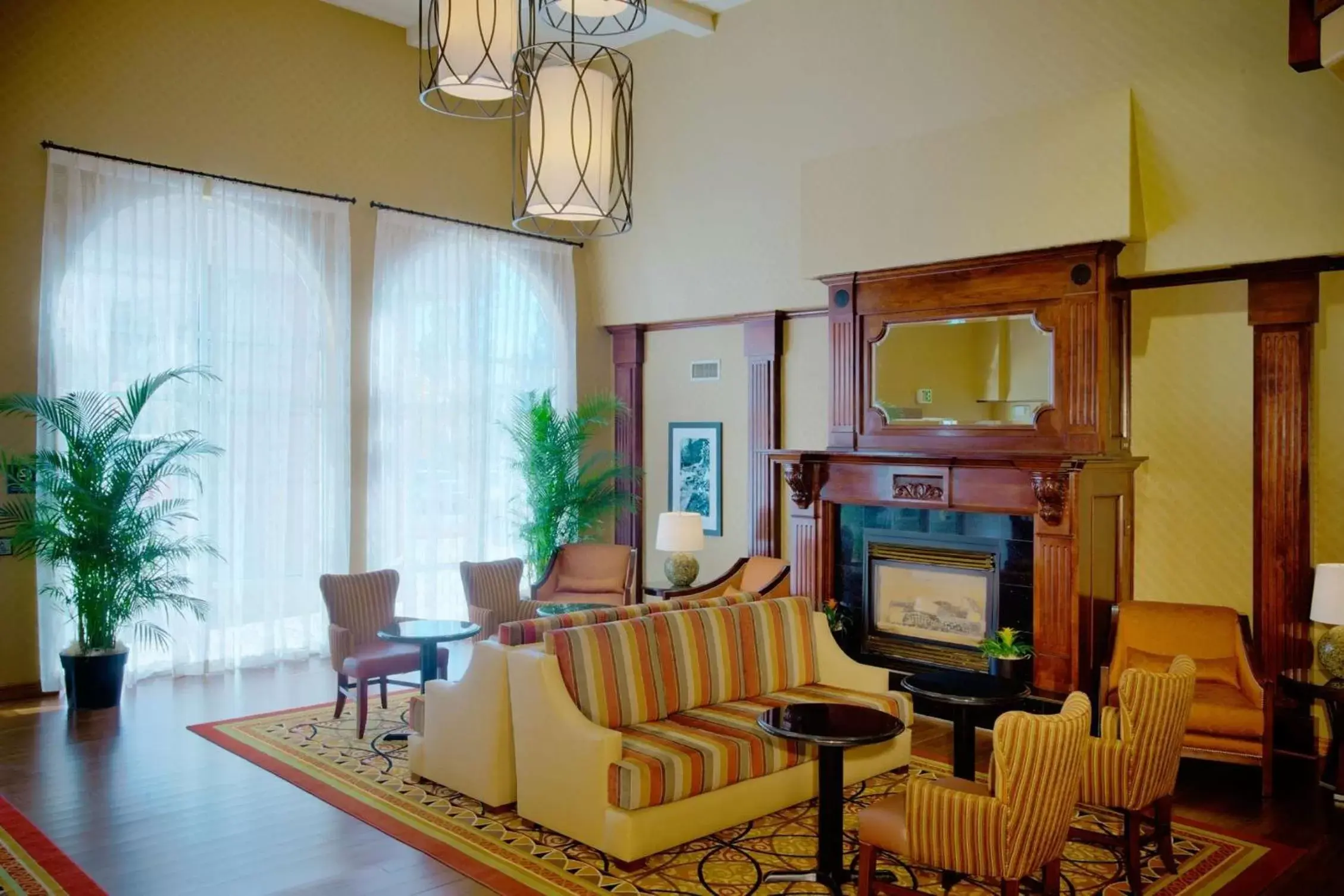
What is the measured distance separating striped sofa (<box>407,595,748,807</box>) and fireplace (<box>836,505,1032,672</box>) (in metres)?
2.71

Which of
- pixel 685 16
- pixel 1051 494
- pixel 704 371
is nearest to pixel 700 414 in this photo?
pixel 704 371

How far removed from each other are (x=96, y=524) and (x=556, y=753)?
12.5ft

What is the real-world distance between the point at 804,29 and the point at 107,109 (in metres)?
5.13

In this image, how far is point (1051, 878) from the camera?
12.4 feet

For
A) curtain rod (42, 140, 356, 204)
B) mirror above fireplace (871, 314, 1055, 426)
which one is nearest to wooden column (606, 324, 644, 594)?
curtain rod (42, 140, 356, 204)

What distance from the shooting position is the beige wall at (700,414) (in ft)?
31.5

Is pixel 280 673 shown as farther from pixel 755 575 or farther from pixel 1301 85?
pixel 1301 85

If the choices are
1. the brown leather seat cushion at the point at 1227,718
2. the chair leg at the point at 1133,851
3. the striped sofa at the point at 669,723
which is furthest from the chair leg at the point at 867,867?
the brown leather seat cushion at the point at 1227,718

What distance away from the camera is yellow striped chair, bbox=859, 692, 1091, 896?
3.56 m

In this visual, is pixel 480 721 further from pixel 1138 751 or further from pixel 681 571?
pixel 681 571

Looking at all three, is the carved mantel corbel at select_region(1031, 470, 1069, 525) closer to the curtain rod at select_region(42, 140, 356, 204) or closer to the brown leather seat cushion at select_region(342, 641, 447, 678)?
the brown leather seat cushion at select_region(342, 641, 447, 678)

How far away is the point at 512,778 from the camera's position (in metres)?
5.10

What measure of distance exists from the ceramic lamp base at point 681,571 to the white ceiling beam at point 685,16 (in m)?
4.36

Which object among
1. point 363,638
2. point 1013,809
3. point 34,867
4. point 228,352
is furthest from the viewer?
point 228,352
